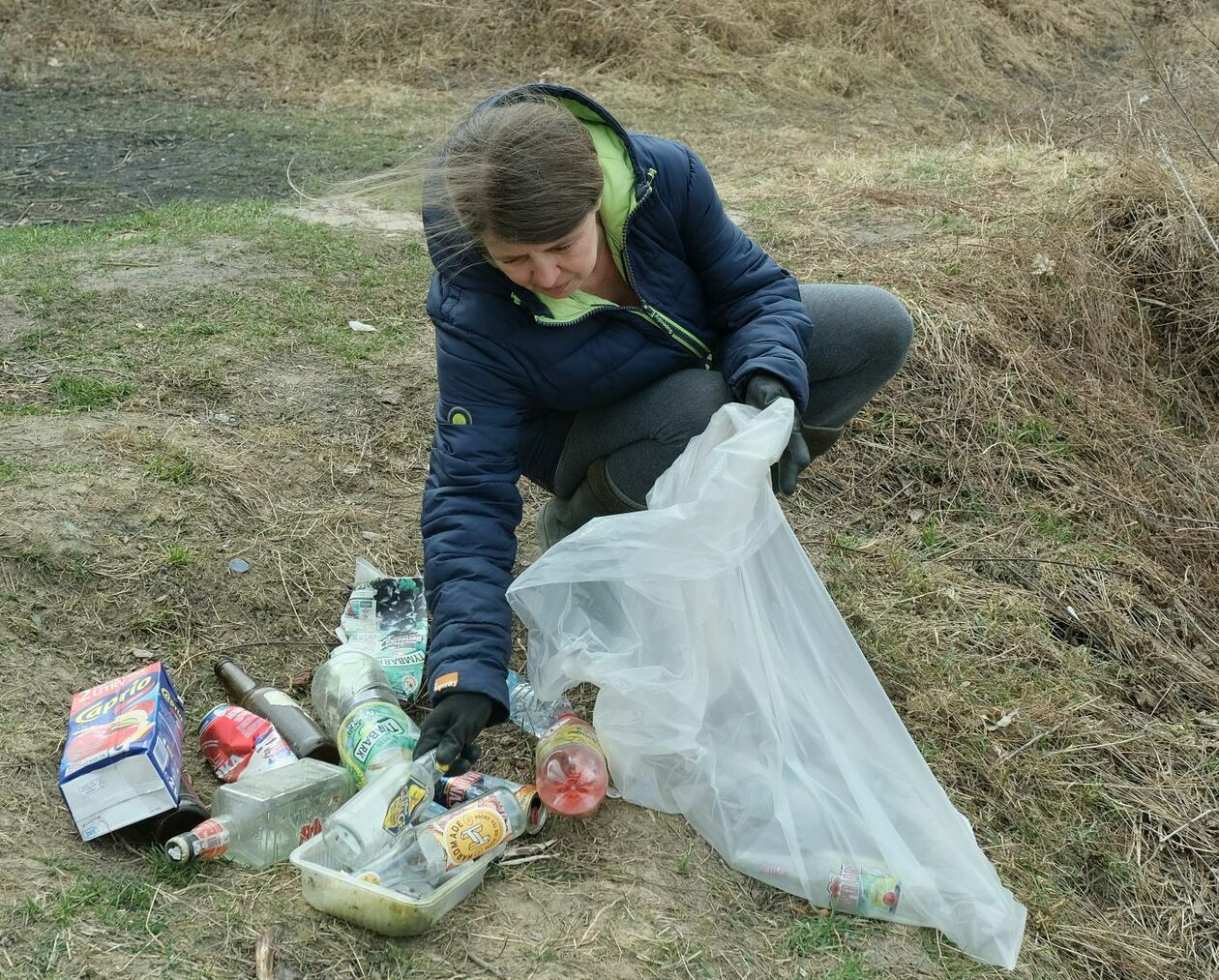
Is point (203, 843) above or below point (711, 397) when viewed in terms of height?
below

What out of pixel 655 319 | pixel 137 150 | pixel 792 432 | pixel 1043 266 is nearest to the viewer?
pixel 792 432

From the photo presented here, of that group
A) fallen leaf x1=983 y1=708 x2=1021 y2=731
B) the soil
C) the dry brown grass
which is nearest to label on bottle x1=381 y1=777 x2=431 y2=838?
fallen leaf x1=983 y1=708 x2=1021 y2=731

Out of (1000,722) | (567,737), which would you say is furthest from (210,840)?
(1000,722)

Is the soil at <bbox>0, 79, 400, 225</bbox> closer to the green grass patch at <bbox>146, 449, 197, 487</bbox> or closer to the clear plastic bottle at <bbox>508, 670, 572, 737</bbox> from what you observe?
the green grass patch at <bbox>146, 449, 197, 487</bbox>

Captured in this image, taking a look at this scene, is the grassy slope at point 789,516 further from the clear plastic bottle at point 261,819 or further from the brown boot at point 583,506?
the brown boot at point 583,506

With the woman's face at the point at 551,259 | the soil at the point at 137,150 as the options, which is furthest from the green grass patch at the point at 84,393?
the soil at the point at 137,150

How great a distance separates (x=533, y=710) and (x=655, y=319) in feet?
2.63

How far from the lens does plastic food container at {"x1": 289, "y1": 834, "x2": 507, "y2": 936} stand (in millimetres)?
1728

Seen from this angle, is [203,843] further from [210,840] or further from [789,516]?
[789,516]

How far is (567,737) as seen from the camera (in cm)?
209

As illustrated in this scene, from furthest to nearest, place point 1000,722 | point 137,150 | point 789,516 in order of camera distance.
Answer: point 137,150, point 789,516, point 1000,722

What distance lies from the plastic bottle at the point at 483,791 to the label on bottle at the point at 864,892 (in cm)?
50

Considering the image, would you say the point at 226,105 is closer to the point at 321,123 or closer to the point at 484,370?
the point at 321,123

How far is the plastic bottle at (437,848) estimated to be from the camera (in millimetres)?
1801
